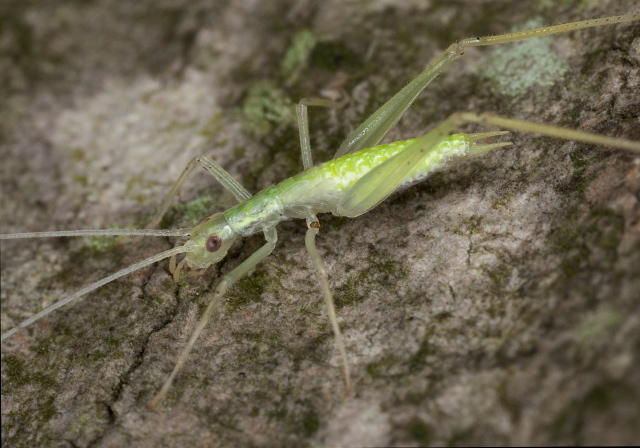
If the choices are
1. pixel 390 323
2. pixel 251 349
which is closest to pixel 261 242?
pixel 251 349

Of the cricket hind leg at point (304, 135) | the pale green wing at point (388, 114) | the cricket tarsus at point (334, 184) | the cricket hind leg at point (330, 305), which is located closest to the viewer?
the cricket hind leg at point (330, 305)

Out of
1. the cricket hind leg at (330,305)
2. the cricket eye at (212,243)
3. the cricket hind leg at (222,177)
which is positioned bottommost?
the cricket hind leg at (330,305)

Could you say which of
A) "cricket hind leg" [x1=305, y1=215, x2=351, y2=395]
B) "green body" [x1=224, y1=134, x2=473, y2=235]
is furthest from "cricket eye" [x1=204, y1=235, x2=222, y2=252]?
"cricket hind leg" [x1=305, y1=215, x2=351, y2=395]

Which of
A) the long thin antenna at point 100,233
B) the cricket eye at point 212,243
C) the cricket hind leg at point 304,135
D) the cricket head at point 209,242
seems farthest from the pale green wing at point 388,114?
the long thin antenna at point 100,233

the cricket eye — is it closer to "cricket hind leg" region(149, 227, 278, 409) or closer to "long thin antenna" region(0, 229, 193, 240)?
"long thin antenna" region(0, 229, 193, 240)

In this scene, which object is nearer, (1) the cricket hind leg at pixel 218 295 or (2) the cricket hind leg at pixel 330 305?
(2) the cricket hind leg at pixel 330 305

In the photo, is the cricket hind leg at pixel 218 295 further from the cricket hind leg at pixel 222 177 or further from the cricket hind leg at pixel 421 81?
the cricket hind leg at pixel 421 81

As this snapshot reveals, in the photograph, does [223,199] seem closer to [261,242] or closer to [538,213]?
[261,242]
